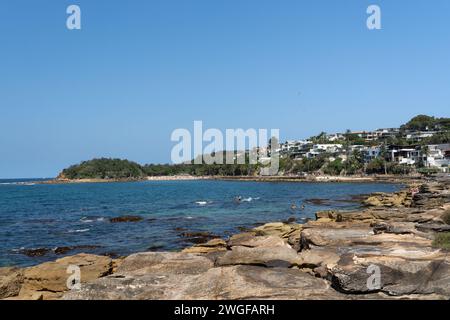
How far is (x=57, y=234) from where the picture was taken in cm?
3541

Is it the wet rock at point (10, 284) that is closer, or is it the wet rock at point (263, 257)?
the wet rock at point (263, 257)

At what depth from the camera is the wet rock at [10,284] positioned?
1328cm

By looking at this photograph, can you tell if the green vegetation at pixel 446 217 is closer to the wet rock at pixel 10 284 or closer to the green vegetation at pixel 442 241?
the green vegetation at pixel 442 241

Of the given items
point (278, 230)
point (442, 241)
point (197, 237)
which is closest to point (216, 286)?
point (442, 241)

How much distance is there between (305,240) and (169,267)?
680 cm

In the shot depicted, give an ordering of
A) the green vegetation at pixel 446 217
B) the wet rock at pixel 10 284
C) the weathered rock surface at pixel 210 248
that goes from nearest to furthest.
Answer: the wet rock at pixel 10 284 → the weathered rock surface at pixel 210 248 → the green vegetation at pixel 446 217

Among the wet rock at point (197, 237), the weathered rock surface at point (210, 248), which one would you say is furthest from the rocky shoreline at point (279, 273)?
the wet rock at point (197, 237)

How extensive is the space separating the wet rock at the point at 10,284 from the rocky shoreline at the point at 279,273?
0.09ft

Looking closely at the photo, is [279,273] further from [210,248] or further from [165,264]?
[210,248]

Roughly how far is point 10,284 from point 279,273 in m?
8.52

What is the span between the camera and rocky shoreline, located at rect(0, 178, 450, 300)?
10062 mm

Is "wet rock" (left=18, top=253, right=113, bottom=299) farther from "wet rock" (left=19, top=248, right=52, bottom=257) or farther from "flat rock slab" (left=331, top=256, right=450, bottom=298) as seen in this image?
"wet rock" (left=19, top=248, right=52, bottom=257)

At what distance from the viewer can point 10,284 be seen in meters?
13.5
